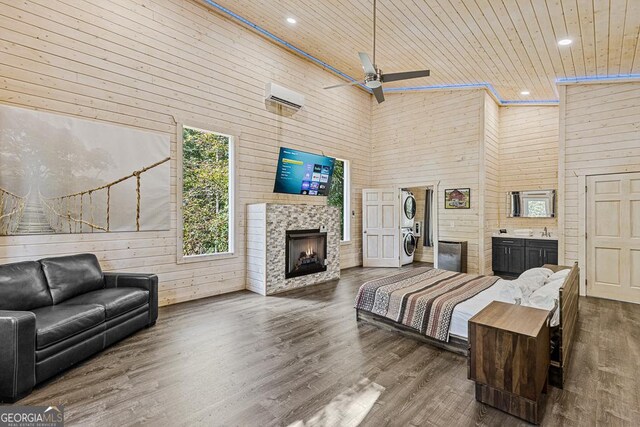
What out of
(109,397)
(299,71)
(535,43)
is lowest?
(109,397)

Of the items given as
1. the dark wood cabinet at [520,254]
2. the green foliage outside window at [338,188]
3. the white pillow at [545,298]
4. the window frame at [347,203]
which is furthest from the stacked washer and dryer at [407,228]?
the white pillow at [545,298]

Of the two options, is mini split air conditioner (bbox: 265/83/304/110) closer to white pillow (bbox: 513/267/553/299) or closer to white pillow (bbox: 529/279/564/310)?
white pillow (bbox: 513/267/553/299)

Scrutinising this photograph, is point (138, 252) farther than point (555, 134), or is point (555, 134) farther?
point (555, 134)

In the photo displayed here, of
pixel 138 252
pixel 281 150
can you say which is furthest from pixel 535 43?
pixel 138 252

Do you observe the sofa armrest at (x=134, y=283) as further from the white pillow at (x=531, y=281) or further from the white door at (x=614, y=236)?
the white door at (x=614, y=236)

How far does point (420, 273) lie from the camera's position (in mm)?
4566

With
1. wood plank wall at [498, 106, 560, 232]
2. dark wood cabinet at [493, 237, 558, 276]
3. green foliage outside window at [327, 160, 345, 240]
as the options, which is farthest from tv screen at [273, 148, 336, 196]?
wood plank wall at [498, 106, 560, 232]

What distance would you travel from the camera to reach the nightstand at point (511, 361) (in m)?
2.07

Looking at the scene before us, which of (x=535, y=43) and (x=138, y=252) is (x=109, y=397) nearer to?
(x=138, y=252)

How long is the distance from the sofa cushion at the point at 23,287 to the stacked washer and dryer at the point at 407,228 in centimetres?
662

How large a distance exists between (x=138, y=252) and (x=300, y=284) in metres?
2.65

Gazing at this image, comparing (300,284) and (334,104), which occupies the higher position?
(334,104)

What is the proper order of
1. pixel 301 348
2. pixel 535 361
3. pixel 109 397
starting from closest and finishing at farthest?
pixel 535 361 < pixel 109 397 < pixel 301 348

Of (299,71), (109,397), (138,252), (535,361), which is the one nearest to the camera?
(535,361)
